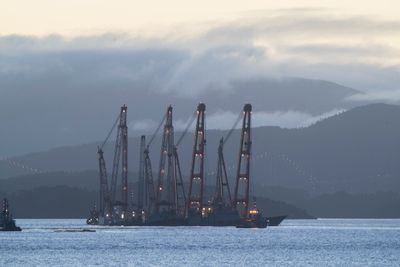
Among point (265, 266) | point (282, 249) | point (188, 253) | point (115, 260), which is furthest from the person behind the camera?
point (282, 249)

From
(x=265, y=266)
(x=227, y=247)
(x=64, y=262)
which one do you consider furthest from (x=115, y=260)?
(x=227, y=247)

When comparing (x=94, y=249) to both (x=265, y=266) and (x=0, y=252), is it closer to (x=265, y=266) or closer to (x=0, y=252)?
(x=0, y=252)

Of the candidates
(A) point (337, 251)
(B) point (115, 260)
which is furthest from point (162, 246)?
(B) point (115, 260)

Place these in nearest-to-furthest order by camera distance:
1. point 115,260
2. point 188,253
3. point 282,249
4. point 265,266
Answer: point 265,266, point 115,260, point 188,253, point 282,249

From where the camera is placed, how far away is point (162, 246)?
19525cm

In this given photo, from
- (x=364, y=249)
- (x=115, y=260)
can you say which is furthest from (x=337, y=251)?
(x=115, y=260)

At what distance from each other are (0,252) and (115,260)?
24363mm

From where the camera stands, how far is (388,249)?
18875 centimetres

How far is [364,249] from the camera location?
187875 mm

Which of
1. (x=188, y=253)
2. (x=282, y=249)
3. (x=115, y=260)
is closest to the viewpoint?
(x=115, y=260)

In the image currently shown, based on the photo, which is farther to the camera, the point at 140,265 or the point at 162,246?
the point at 162,246

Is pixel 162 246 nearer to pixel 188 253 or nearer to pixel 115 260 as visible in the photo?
pixel 188 253

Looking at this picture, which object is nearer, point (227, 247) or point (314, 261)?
point (314, 261)

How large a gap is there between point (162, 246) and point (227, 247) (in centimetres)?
1028
